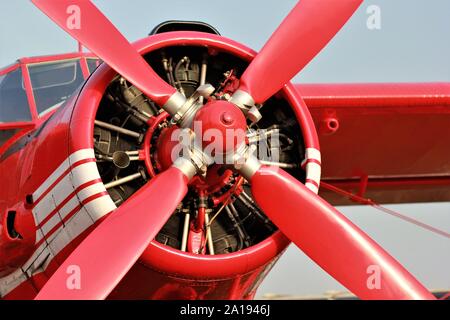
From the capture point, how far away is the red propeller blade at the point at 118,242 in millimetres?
4316

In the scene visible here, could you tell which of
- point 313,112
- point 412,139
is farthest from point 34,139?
point 412,139

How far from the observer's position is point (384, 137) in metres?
7.40

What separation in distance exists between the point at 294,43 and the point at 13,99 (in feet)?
9.71

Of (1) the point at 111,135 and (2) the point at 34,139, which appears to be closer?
(1) the point at 111,135

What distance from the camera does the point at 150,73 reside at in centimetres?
504

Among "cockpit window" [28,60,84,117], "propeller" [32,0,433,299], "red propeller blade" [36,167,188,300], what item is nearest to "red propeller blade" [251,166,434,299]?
"propeller" [32,0,433,299]

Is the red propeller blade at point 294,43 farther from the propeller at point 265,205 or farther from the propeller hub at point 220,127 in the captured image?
the propeller hub at point 220,127

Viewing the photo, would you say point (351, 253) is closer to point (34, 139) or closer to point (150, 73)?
point (150, 73)

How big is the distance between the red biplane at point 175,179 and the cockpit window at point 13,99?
326 mm

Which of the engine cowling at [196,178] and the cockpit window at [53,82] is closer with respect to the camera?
the engine cowling at [196,178]

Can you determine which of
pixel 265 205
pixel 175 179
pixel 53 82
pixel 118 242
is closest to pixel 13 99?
pixel 53 82

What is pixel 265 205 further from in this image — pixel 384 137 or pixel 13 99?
→ pixel 13 99

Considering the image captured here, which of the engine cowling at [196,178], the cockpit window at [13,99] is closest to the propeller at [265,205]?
the engine cowling at [196,178]
